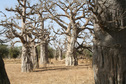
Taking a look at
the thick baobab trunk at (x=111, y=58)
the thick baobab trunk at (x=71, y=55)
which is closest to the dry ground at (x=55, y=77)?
the thick baobab trunk at (x=111, y=58)

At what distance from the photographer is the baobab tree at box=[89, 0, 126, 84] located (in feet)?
9.27

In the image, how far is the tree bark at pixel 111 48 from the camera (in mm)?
2832

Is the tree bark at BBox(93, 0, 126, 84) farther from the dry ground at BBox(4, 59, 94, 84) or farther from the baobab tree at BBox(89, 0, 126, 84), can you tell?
the dry ground at BBox(4, 59, 94, 84)

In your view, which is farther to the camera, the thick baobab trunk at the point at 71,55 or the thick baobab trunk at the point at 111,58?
the thick baobab trunk at the point at 71,55

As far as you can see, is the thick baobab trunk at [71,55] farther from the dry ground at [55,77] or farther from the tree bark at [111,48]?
the tree bark at [111,48]

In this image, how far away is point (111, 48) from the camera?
2920mm

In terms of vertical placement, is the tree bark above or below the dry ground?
above

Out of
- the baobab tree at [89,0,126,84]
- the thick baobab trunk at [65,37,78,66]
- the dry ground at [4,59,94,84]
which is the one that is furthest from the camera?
the thick baobab trunk at [65,37,78,66]

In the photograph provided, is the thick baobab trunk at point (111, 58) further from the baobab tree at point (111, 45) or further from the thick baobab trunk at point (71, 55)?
the thick baobab trunk at point (71, 55)

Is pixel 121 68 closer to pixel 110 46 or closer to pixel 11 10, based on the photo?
pixel 110 46

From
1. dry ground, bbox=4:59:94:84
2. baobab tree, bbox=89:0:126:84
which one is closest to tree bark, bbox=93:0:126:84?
baobab tree, bbox=89:0:126:84

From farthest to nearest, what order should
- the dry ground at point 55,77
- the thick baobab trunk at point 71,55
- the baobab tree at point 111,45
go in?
the thick baobab trunk at point 71,55, the dry ground at point 55,77, the baobab tree at point 111,45

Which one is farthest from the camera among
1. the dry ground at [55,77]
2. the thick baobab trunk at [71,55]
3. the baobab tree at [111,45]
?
the thick baobab trunk at [71,55]

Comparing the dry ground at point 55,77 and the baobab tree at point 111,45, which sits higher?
the baobab tree at point 111,45
